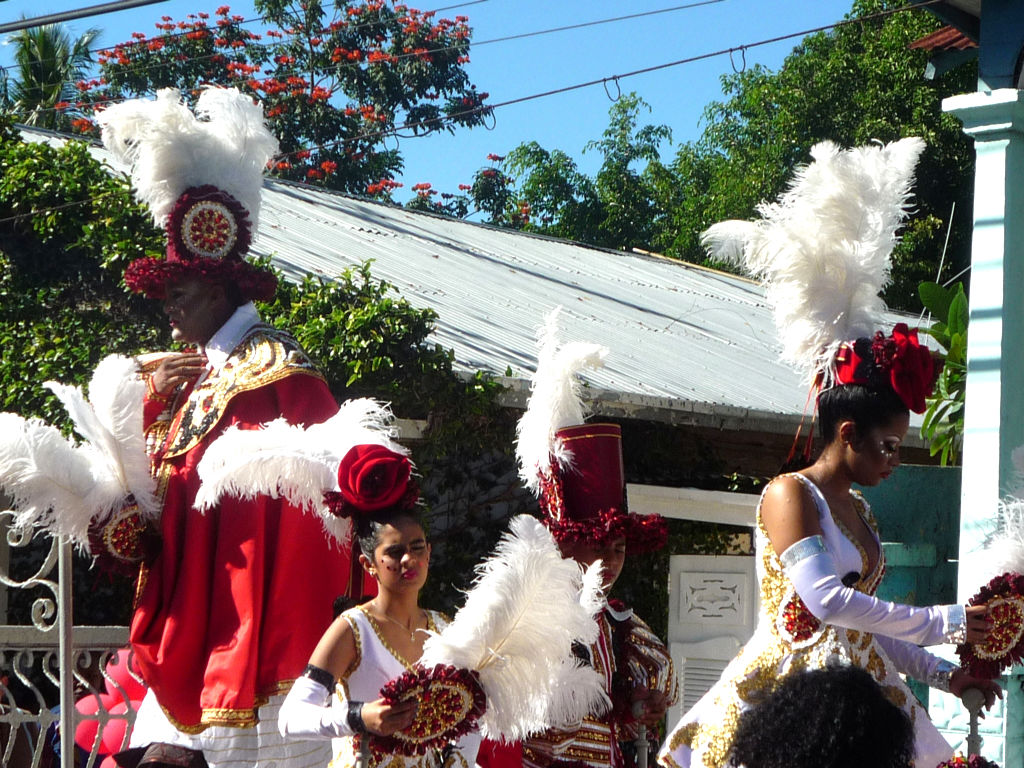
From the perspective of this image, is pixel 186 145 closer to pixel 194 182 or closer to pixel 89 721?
pixel 194 182

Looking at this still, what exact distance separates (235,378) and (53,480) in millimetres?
608

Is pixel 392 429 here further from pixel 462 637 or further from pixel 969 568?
pixel 969 568

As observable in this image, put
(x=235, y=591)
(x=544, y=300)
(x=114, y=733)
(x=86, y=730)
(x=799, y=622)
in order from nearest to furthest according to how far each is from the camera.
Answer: (x=799, y=622)
(x=235, y=591)
(x=114, y=733)
(x=86, y=730)
(x=544, y=300)

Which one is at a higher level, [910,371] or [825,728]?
[910,371]

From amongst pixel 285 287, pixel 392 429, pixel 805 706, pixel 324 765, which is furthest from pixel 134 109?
pixel 805 706

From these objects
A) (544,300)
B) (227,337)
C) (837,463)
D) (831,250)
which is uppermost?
(544,300)

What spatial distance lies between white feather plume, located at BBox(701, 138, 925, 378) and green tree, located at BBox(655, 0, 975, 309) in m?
13.1

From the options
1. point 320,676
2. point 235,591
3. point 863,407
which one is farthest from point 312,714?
point 863,407

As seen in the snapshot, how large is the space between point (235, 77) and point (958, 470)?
666 inches

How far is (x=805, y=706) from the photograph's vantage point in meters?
2.18

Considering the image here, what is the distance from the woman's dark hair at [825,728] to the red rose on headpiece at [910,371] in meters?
1.47

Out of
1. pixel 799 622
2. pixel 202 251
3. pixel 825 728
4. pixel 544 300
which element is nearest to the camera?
pixel 825 728

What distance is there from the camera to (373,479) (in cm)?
362

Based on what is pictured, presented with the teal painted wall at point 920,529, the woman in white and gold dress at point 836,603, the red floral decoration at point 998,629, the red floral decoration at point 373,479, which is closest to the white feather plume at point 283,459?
the red floral decoration at point 373,479
